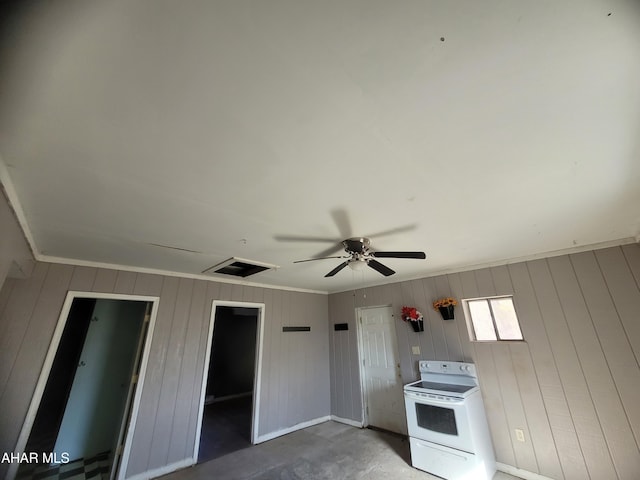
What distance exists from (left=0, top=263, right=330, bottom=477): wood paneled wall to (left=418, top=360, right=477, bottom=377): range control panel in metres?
2.03

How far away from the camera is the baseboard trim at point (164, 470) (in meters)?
2.80

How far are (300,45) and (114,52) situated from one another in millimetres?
641

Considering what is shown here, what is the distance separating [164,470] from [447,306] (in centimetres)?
415

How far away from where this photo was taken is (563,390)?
270 cm

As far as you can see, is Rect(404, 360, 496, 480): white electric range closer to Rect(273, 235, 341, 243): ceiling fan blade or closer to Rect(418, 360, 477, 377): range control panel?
Rect(418, 360, 477, 377): range control panel

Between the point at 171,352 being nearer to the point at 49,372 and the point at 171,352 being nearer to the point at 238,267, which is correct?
the point at 49,372

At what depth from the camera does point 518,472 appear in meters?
2.80

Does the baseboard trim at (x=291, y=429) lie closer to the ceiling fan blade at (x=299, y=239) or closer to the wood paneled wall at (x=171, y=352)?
the wood paneled wall at (x=171, y=352)

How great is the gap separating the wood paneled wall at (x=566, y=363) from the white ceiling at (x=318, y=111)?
122 centimetres

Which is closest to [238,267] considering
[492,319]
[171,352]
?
[171,352]

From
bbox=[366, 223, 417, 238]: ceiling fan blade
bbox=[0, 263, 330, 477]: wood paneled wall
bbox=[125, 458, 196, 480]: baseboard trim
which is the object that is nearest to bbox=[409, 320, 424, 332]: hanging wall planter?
bbox=[0, 263, 330, 477]: wood paneled wall

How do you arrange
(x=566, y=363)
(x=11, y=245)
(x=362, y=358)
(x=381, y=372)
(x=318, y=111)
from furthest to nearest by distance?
(x=362, y=358) → (x=381, y=372) → (x=566, y=363) → (x=11, y=245) → (x=318, y=111)

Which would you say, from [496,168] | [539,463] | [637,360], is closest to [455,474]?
[539,463]

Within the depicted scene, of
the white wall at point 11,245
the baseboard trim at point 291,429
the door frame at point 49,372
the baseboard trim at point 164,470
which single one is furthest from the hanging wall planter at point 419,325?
the white wall at point 11,245
